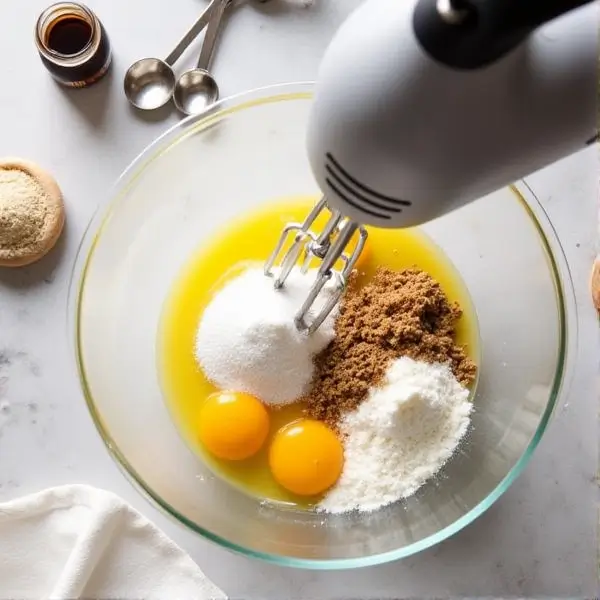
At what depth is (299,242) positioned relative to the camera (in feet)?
4.16

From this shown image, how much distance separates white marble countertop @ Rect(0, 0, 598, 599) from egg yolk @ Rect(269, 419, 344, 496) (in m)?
0.17

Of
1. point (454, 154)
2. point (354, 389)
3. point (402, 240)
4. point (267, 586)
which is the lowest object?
point (267, 586)

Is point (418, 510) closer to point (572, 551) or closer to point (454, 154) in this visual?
point (572, 551)

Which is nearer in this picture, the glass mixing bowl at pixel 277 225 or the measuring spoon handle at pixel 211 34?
the glass mixing bowl at pixel 277 225

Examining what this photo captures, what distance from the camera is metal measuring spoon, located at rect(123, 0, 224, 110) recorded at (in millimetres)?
1413

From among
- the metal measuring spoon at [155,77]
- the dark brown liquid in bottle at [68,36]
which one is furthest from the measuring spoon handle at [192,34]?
the dark brown liquid in bottle at [68,36]

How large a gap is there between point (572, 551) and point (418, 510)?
0.30 m

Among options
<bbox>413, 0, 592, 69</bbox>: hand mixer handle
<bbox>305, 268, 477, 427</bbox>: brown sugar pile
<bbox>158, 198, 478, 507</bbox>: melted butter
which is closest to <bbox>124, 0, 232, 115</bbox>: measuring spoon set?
<bbox>158, 198, 478, 507</bbox>: melted butter

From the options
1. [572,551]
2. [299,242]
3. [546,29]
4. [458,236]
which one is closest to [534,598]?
[572,551]

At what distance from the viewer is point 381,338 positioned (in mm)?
1321

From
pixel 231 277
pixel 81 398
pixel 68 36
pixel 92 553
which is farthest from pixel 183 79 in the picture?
pixel 92 553

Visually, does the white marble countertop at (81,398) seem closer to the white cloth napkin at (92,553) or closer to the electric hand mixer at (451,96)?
the white cloth napkin at (92,553)

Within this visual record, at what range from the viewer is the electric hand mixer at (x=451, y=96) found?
2.00 feet

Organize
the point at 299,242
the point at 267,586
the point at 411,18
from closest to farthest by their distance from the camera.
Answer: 1. the point at 411,18
2. the point at 299,242
3. the point at 267,586
